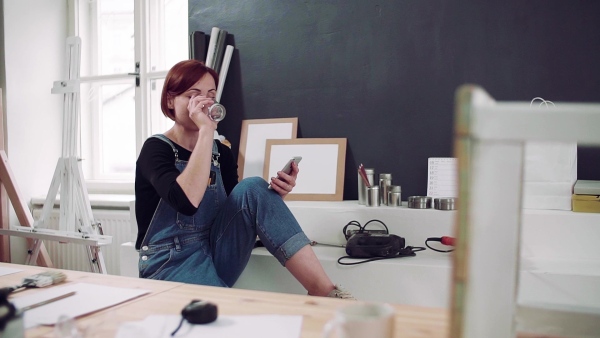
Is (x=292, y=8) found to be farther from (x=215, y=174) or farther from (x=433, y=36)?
(x=215, y=174)

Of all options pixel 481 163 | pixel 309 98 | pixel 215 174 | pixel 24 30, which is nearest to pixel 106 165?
pixel 24 30

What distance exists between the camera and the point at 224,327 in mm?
635

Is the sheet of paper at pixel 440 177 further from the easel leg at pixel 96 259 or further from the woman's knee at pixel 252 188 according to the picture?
the easel leg at pixel 96 259

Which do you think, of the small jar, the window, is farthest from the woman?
the window

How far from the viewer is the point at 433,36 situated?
206cm

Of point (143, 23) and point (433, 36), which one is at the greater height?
point (143, 23)

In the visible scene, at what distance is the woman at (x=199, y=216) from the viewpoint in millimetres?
1312

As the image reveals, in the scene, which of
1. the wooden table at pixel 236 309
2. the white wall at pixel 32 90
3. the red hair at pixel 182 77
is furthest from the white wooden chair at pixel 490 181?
the white wall at pixel 32 90

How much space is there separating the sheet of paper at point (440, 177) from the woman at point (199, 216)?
0.78m

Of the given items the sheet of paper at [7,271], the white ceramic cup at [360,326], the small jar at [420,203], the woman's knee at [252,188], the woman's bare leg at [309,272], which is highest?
the woman's knee at [252,188]

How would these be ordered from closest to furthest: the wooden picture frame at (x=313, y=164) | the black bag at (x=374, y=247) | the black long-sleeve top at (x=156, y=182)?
the black long-sleeve top at (x=156, y=182) → the black bag at (x=374, y=247) → the wooden picture frame at (x=313, y=164)

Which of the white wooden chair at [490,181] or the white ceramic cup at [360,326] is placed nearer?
the white wooden chair at [490,181]

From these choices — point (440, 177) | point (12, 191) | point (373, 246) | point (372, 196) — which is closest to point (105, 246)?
point (12, 191)

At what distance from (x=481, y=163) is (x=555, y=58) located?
1865 millimetres
